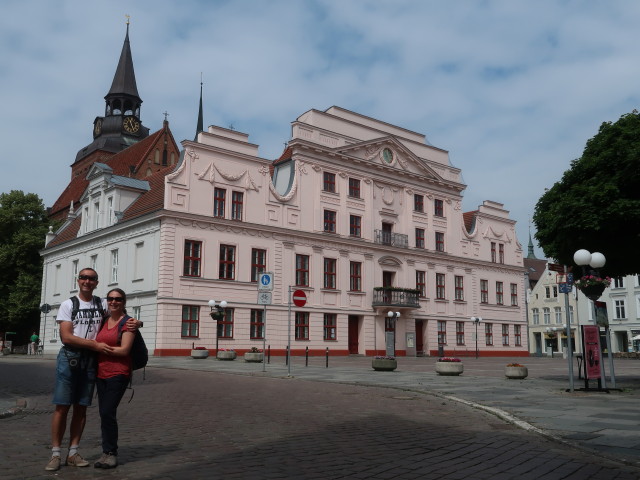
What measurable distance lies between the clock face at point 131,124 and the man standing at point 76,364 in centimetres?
7452

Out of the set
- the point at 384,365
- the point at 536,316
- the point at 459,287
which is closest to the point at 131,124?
the point at 459,287

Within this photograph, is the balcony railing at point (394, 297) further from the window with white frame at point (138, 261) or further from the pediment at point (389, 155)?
the window with white frame at point (138, 261)

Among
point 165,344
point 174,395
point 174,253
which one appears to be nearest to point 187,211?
point 174,253

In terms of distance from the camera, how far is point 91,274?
20.9 ft

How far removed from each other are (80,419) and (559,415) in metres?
7.81

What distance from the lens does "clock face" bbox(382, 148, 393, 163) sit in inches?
1858

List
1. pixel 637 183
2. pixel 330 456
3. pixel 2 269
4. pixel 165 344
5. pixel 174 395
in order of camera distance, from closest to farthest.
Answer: pixel 330 456 < pixel 174 395 < pixel 637 183 < pixel 165 344 < pixel 2 269

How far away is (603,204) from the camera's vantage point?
16172mm

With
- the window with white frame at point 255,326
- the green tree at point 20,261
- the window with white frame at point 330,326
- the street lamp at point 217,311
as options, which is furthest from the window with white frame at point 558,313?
the green tree at point 20,261

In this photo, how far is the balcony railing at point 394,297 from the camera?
4506cm

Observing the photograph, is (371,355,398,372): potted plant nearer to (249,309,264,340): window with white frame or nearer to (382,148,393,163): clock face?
(249,309,264,340): window with white frame

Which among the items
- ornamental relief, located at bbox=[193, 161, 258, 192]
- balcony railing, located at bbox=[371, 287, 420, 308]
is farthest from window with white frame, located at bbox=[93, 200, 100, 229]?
balcony railing, located at bbox=[371, 287, 420, 308]

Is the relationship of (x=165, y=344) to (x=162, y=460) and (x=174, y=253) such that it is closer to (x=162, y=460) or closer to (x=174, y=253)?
(x=174, y=253)

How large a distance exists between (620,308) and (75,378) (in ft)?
235
